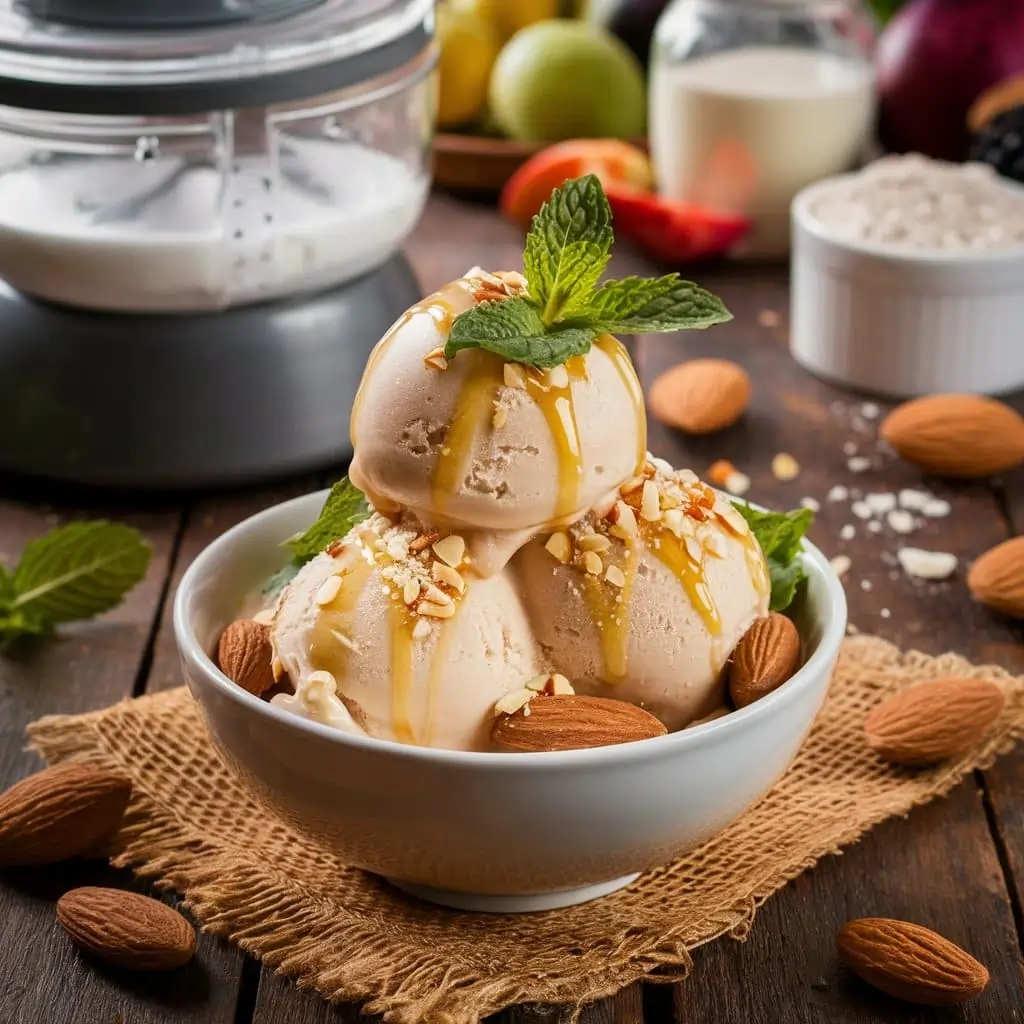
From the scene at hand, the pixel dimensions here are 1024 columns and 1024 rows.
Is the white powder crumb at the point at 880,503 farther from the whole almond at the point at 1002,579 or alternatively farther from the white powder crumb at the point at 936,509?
the whole almond at the point at 1002,579

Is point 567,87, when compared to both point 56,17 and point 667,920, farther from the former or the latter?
point 667,920

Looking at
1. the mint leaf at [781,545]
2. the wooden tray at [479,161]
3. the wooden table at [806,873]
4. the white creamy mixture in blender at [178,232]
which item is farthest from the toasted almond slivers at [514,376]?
the wooden tray at [479,161]

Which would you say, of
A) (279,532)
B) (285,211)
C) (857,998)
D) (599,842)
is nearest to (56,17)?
(285,211)

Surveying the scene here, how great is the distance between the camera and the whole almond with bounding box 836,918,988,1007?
0.85 metres

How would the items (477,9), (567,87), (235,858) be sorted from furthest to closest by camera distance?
1. (477,9)
2. (567,87)
3. (235,858)

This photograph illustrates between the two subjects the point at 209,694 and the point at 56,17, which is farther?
the point at 56,17

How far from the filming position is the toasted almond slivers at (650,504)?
2.90 ft

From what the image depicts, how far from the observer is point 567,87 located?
7.23 feet

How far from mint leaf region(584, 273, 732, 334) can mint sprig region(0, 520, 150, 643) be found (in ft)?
1.75

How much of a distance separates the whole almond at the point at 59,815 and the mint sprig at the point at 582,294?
369 millimetres

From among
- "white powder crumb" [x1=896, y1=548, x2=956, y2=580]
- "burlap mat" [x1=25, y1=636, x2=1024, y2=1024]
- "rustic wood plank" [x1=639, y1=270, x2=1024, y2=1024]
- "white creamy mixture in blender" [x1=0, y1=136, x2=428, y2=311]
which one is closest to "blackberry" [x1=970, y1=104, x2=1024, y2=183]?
"rustic wood plank" [x1=639, y1=270, x2=1024, y2=1024]

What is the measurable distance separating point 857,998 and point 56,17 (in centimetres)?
100

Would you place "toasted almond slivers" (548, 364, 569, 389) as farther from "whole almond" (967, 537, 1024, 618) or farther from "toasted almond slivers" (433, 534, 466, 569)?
"whole almond" (967, 537, 1024, 618)

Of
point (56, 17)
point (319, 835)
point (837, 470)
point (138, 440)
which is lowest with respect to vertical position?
point (837, 470)
